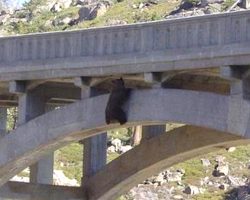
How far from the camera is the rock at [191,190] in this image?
8031 centimetres

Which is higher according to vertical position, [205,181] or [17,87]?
[17,87]

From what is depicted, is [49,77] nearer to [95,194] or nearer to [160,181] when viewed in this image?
[95,194]

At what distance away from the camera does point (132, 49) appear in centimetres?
3077

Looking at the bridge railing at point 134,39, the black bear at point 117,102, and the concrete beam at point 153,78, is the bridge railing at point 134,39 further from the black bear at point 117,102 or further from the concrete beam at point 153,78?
the black bear at point 117,102

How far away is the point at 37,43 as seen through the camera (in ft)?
111

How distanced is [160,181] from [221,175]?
4.87m

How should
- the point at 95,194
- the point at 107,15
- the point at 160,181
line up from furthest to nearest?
the point at 107,15, the point at 160,181, the point at 95,194

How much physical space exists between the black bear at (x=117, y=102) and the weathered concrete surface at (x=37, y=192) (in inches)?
359

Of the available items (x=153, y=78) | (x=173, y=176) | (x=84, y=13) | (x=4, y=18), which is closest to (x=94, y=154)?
(x=153, y=78)

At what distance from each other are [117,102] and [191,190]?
165ft

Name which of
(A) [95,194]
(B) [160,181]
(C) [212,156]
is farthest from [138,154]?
(C) [212,156]

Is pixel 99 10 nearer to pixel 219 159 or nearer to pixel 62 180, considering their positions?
pixel 219 159

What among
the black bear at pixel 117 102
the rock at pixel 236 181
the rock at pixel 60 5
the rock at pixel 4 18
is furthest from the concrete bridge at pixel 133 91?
the rock at pixel 60 5

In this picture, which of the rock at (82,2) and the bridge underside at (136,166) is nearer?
the bridge underside at (136,166)
